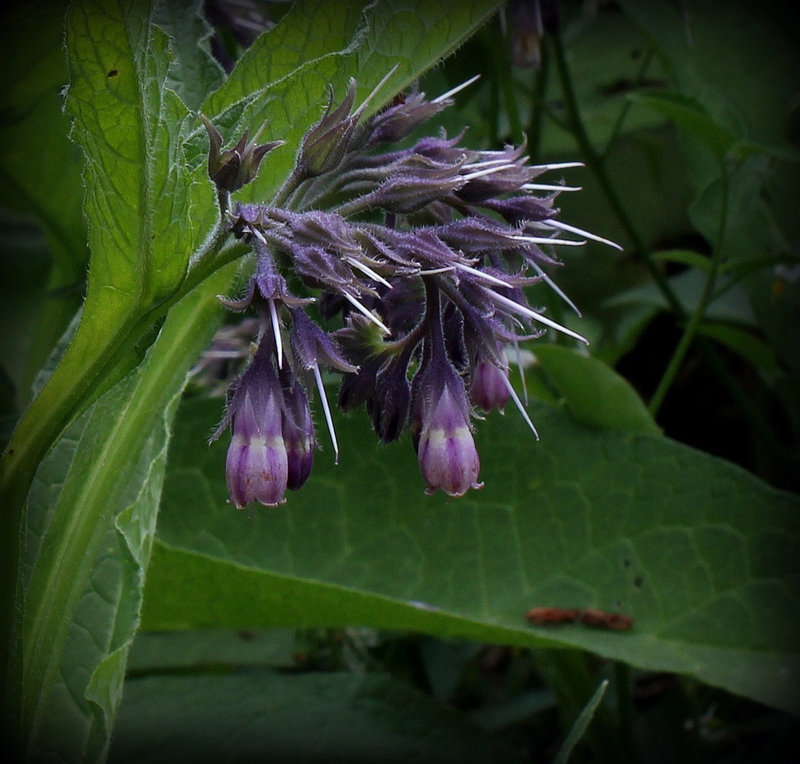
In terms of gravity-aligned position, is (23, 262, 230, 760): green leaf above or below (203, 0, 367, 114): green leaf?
below

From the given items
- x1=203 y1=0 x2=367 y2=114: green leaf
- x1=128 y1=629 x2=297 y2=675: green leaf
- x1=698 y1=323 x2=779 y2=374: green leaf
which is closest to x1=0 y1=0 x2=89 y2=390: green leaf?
x1=203 y1=0 x2=367 y2=114: green leaf

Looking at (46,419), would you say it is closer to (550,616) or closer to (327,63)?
(327,63)

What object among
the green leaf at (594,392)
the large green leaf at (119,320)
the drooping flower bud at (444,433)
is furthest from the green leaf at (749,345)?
the large green leaf at (119,320)

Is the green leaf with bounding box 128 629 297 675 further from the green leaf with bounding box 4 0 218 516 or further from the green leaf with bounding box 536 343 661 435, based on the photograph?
the green leaf with bounding box 4 0 218 516

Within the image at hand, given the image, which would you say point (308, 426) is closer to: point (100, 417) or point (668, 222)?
point (100, 417)

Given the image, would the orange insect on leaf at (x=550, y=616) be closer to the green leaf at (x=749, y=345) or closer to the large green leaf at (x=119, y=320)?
the large green leaf at (x=119, y=320)

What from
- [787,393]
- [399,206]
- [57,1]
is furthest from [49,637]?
[787,393]

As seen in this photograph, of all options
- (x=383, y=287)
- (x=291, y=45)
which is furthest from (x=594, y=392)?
(x=291, y=45)
